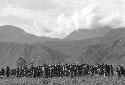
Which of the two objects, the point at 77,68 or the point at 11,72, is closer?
the point at 77,68

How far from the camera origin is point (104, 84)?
1978 centimetres

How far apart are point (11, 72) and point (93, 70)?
23.9 m

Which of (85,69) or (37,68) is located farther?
(37,68)

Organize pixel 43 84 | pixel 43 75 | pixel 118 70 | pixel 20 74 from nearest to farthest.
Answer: pixel 43 84 → pixel 118 70 → pixel 43 75 → pixel 20 74

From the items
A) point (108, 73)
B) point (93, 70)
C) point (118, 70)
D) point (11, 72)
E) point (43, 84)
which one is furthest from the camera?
A: point (11, 72)

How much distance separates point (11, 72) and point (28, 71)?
11.4 m

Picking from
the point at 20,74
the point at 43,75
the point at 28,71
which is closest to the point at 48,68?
the point at 43,75

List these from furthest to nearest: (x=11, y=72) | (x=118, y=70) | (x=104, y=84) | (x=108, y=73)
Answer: (x=11, y=72) → (x=108, y=73) → (x=118, y=70) → (x=104, y=84)

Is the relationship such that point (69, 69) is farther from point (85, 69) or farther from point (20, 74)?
point (20, 74)

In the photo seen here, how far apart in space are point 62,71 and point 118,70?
34.0 feet

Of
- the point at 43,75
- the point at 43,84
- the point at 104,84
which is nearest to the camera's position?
the point at 104,84

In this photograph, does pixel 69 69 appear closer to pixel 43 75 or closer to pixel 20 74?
pixel 43 75

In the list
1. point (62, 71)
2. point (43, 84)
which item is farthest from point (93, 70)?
point (43, 84)

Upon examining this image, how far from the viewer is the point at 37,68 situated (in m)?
42.6
